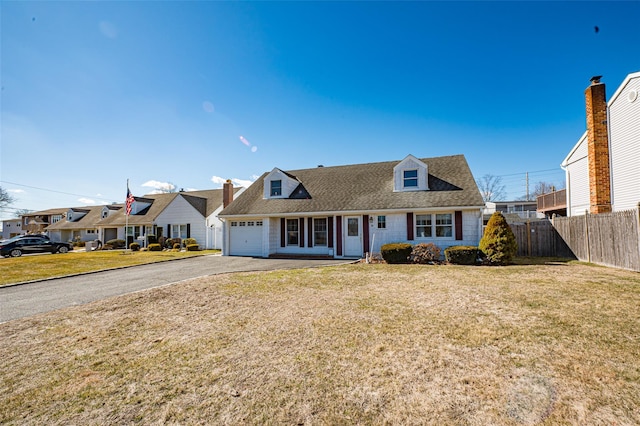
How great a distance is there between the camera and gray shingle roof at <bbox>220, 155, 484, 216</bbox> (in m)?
15.2

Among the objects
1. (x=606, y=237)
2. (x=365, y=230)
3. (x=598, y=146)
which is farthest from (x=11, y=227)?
(x=598, y=146)

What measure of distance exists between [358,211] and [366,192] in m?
2.12

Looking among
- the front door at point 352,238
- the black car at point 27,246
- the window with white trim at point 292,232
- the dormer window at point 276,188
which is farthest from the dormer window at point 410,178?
the black car at point 27,246

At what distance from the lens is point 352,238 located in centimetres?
1642

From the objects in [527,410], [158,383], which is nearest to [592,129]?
[527,410]

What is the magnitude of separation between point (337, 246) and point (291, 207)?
12.4 ft

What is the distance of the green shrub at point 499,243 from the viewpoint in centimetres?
1232

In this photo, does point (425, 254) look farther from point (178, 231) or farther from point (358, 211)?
point (178, 231)

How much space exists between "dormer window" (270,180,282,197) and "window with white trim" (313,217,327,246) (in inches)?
146

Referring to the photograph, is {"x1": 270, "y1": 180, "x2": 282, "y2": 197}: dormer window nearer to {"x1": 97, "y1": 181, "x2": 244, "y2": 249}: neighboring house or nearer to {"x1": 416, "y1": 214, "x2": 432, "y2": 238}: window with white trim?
{"x1": 97, "y1": 181, "x2": 244, "y2": 249}: neighboring house

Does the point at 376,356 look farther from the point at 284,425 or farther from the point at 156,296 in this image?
the point at 156,296

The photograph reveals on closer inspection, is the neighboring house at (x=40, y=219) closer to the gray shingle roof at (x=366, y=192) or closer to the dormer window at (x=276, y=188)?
the dormer window at (x=276, y=188)

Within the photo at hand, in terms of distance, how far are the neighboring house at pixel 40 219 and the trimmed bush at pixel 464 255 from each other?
57.9 m

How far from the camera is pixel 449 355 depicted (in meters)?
4.16
